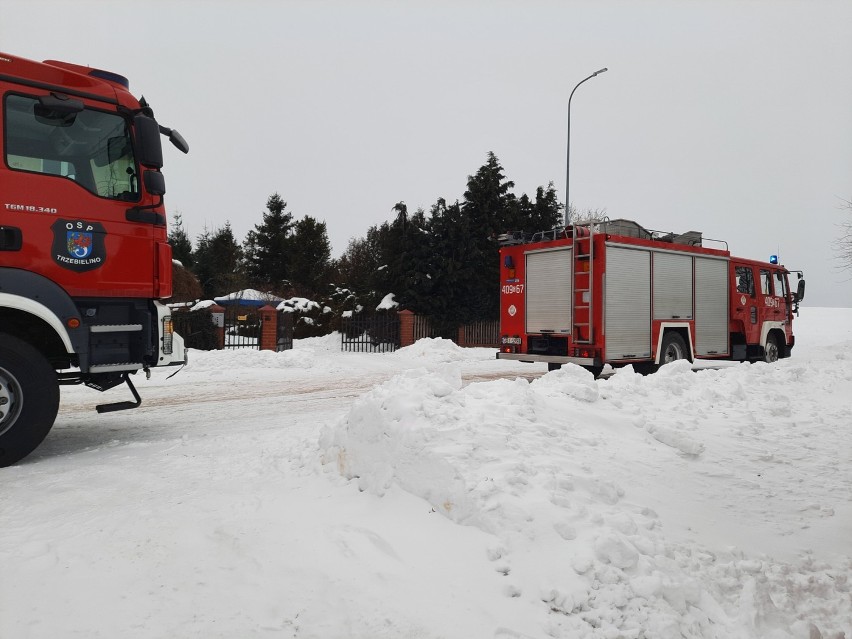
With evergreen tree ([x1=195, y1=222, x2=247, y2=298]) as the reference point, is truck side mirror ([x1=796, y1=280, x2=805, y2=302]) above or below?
below

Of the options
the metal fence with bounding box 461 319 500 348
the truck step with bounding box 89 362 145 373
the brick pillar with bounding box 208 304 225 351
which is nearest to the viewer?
the truck step with bounding box 89 362 145 373

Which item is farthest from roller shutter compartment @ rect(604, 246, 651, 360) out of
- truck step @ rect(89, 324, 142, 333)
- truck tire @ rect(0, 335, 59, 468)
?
truck tire @ rect(0, 335, 59, 468)

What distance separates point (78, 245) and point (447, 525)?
4.40 meters

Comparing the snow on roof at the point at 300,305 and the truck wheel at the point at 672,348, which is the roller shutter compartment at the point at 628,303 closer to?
the truck wheel at the point at 672,348

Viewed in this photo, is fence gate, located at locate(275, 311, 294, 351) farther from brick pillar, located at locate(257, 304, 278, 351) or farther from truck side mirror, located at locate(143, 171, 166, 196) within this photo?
truck side mirror, located at locate(143, 171, 166, 196)

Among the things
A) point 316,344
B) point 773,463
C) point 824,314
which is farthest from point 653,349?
point 824,314

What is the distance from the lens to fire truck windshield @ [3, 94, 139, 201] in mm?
5391

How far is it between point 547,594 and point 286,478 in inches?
97.8

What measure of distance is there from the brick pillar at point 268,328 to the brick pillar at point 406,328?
5.38 metres

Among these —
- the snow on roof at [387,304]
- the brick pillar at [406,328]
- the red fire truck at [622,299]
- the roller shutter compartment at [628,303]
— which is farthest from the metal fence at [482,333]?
the roller shutter compartment at [628,303]

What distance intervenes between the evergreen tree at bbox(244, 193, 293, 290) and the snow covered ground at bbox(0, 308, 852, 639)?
43.9m

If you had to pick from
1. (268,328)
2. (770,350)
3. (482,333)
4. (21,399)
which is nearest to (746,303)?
(770,350)

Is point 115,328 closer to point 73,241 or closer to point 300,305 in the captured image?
point 73,241

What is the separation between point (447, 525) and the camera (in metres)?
3.66
